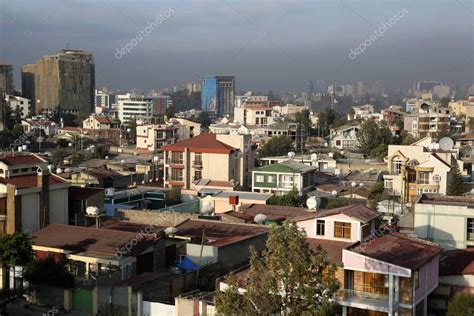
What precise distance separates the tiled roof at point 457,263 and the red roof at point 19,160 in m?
6.89

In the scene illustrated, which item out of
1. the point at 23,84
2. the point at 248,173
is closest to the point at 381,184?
the point at 248,173

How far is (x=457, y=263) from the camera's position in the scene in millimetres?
8008

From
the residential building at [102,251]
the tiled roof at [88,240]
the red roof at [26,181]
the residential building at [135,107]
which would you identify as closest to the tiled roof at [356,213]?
the residential building at [102,251]

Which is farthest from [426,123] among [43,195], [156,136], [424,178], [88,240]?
[88,240]

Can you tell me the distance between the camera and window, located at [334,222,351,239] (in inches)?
331

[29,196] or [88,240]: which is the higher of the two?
[29,196]

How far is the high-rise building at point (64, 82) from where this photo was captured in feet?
202

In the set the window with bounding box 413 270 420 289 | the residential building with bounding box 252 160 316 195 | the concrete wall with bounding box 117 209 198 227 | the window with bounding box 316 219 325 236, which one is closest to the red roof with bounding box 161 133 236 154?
the residential building with bounding box 252 160 316 195

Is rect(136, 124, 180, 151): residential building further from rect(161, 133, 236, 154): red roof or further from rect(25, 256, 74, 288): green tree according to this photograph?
rect(25, 256, 74, 288): green tree

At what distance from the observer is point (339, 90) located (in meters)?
145

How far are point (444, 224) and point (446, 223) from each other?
32 millimetres

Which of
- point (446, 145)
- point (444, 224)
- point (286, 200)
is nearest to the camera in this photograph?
point (444, 224)

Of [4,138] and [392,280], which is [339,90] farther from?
[392,280]

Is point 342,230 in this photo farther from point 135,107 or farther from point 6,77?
point 6,77
